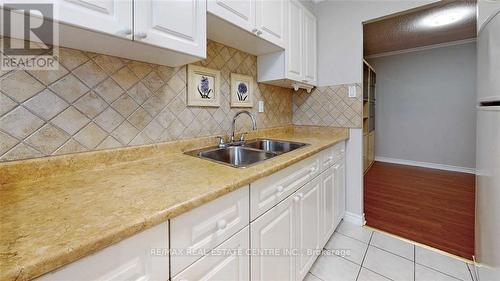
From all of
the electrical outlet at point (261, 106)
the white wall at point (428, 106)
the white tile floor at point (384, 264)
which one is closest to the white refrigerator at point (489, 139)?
the white tile floor at point (384, 264)

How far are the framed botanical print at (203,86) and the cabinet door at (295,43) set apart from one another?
620 mm

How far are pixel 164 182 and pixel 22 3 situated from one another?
0.64m

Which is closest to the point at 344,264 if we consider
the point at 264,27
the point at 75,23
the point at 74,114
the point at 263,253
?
the point at 263,253

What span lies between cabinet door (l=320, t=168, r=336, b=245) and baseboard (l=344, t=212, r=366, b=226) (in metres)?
0.43

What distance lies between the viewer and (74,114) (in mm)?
932

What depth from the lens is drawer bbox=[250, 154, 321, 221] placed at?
0.91 metres

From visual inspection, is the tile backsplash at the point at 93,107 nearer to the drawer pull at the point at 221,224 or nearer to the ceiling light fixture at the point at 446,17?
the drawer pull at the point at 221,224

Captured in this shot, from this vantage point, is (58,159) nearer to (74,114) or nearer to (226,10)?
(74,114)

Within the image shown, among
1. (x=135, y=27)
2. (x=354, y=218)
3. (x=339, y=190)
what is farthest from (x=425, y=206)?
(x=135, y=27)

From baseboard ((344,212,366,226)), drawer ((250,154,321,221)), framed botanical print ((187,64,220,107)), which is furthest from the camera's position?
baseboard ((344,212,366,226))

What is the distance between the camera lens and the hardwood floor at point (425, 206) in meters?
1.88

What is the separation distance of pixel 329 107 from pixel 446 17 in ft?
7.35

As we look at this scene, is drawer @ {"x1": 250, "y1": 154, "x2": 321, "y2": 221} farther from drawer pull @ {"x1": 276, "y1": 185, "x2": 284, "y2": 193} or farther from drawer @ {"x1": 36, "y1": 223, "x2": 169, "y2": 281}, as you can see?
drawer @ {"x1": 36, "y1": 223, "x2": 169, "y2": 281}

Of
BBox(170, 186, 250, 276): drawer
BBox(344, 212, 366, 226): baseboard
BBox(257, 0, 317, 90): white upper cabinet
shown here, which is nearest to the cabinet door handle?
BBox(170, 186, 250, 276): drawer
